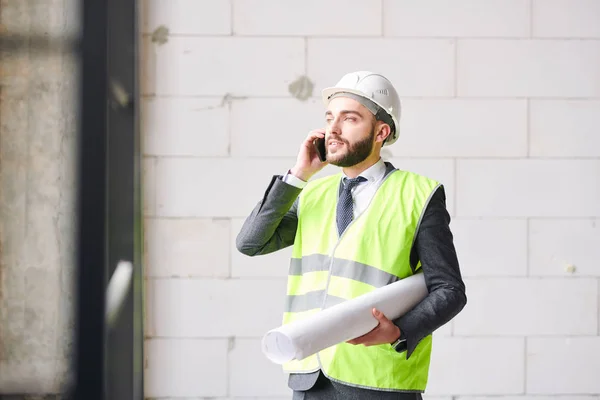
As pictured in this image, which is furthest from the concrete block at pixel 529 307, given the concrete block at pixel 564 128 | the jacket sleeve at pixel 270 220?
the jacket sleeve at pixel 270 220

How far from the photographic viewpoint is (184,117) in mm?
2936

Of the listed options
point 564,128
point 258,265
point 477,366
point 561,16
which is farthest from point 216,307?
point 561,16

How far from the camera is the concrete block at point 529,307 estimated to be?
2947 mm

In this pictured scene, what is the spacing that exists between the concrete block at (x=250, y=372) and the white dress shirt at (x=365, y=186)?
1.24 metres

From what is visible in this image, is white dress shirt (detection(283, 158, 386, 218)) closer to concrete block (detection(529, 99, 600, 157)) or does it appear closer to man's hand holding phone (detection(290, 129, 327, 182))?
man's hand holding phone (detection(290, 129, 327, 182))

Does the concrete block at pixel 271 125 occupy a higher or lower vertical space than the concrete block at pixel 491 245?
higher

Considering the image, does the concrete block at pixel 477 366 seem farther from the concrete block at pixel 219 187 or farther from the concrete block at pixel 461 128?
the concrete block at pixel 219 187

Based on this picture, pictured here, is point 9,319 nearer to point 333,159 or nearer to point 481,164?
point 333,159

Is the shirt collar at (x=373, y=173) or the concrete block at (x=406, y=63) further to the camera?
the concrete block at (x=406, y=63)

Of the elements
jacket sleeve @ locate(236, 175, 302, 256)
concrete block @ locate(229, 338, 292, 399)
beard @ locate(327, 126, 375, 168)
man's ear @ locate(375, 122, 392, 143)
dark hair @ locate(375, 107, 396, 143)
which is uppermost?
dark hair @ locate(375, 107, 396, 143)

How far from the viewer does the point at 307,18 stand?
2938mm

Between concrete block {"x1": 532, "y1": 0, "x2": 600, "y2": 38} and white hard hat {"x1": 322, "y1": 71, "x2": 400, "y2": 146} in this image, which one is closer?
white hard hat {"x1": 322, "y1": 71, "x2": 400, "y2": 146}

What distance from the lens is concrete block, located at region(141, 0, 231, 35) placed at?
2922 millimetres

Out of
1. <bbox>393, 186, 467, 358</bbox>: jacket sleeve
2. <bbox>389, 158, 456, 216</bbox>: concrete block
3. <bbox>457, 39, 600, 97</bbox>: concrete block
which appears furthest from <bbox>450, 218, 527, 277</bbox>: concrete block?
<bbox>393, 186, 467, 358</bbox>: jacket sleeve
